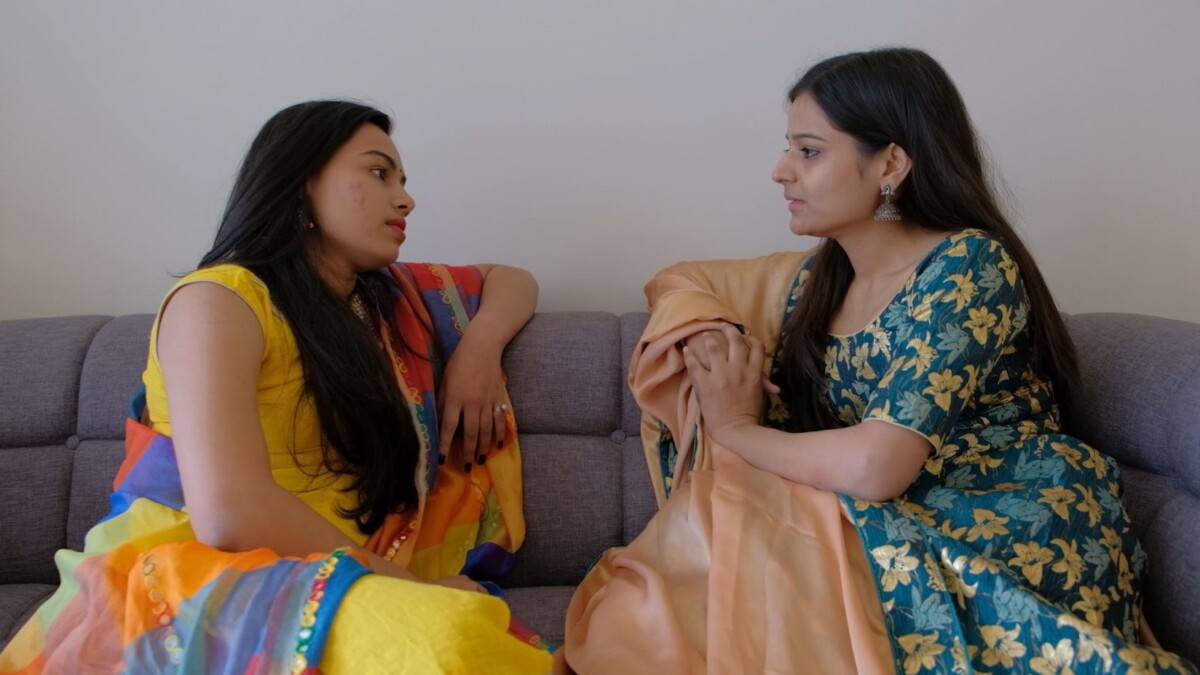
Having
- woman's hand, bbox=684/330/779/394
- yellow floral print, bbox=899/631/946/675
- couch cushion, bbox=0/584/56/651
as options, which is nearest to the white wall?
woman's hand, bbox=684/330/779/394

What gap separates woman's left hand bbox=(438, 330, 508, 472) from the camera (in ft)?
5.07

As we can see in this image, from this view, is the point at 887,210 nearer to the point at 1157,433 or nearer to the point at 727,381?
the point at 727,381

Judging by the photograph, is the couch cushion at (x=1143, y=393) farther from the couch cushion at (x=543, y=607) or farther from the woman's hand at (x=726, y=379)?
the couch cushion at (x=543, y=607)

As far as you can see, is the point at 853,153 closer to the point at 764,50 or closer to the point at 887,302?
the point at 887,302

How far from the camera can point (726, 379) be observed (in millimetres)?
1404

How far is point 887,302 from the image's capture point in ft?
4.52

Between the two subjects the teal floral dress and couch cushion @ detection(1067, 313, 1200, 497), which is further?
couch cushion @ detection(1067, 313, 1200, 497)

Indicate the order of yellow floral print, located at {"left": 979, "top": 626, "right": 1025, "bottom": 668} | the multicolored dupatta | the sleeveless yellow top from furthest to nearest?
1. the sleeveless yellow top
2. yellow floral print, located at {"left": 979, "top": 626, "right": 1025, "bottom": 668}
3. the multicolored dupatta

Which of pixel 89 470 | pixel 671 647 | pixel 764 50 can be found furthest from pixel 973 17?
pixel 89 470

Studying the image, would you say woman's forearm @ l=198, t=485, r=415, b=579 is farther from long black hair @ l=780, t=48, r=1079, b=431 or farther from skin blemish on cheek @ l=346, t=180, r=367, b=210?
long black hair @ l=780, t=48, r=1079, b=431

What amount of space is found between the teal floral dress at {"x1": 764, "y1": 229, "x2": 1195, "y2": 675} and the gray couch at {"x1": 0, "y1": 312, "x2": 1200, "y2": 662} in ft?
0.78

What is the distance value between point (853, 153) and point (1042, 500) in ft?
1.85

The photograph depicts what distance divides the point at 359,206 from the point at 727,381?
0.64 m

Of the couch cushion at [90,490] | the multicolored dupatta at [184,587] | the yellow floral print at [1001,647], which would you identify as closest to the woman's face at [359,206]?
the multicolored dupatta at [184,587]
